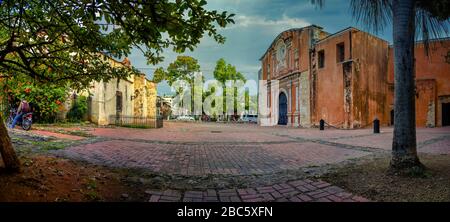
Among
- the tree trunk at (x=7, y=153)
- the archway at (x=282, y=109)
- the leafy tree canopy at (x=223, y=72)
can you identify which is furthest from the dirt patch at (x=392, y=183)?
the leafy tree canopy at (x=223, y=72)

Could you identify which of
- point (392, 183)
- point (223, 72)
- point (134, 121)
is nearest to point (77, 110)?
point (134, 121)

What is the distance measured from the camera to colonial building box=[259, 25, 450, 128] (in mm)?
15953

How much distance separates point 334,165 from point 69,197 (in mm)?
4181

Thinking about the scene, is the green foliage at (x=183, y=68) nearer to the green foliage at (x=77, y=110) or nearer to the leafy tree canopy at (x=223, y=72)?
the leafy tree canopy at (x=223, y=72)

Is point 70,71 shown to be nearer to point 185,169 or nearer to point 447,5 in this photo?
point 185,169

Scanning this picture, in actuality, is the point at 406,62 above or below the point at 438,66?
below

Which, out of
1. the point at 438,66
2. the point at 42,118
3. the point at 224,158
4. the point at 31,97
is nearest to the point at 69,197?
the point at 224,158

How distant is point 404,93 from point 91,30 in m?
4.20

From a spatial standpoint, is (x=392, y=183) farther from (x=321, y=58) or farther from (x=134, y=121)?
(x=134, y=121)

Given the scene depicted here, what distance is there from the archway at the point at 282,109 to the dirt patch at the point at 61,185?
69.6 ft

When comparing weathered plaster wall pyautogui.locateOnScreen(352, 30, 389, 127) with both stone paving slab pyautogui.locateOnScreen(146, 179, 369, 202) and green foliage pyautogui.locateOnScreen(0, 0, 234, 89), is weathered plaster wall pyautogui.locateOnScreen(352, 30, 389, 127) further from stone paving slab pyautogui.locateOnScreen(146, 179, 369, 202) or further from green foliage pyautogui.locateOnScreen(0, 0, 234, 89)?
green foliage pyautogui.locateOnScreen(0, 0, 234, 89)

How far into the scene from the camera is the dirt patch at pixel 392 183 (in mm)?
2578
